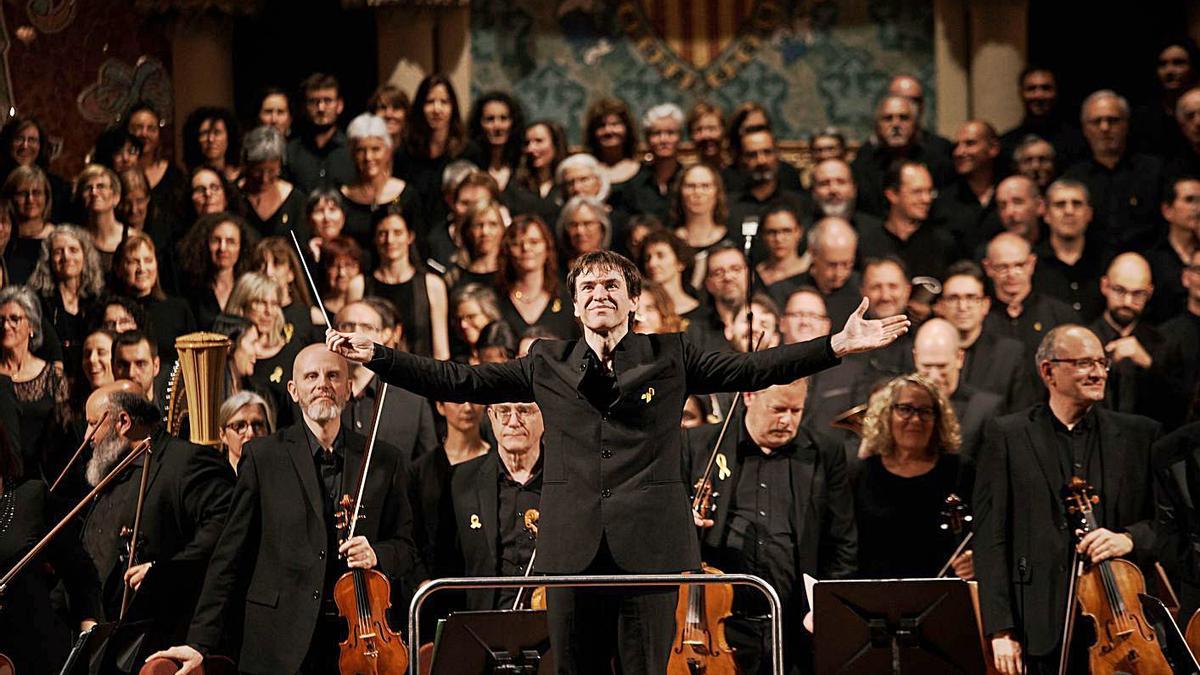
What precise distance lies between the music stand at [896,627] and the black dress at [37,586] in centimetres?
216

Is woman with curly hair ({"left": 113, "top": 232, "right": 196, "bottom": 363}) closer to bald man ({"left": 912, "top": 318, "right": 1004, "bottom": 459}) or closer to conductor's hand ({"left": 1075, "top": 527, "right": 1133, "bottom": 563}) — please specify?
bald man ({"left": 912, "top": 318, "right": 1004, "bottom": 459})

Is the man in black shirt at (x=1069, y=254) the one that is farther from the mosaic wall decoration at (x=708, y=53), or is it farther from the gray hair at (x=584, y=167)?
the mosaic wall decoration at (x=708, y=53)

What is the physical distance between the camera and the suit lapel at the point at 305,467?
535 centimetres

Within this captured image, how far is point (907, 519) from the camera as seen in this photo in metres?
5.62

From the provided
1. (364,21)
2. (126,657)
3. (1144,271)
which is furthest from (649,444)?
(364,21)

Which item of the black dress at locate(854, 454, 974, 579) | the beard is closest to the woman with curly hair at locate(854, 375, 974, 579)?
the black dress at locate(854, 454, 974, 579)

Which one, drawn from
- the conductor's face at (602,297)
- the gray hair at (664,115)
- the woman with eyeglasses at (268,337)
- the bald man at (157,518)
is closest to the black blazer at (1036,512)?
the conductor's face at (602,297)

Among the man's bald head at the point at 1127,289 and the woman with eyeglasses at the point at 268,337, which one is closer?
the woman with eyeglasses at the point at 268,337

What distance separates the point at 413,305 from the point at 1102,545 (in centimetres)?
286

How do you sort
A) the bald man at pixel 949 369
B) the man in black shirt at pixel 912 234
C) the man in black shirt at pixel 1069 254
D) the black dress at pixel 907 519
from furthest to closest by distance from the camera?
the man in black shirt at pixel 912 234 → the man in black shirt at pixel 1069 254 → the bald man at pixel 949 369 → the black dress at pixel 907 519

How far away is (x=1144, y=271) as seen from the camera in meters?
6.62

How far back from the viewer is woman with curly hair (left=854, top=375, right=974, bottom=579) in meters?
5.59

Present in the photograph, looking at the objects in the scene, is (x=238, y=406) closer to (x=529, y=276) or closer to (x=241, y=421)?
(x=241, y=421)

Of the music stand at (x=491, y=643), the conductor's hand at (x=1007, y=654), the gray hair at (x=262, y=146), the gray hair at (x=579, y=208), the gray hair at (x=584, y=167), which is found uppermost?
the gray hair at (x=262, y=146)
